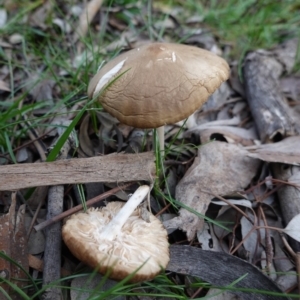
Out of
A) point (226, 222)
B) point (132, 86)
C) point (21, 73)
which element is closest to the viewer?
point (132, 86)

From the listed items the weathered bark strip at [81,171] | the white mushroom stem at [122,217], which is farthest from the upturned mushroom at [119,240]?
the weathered bark strip at [81,171]

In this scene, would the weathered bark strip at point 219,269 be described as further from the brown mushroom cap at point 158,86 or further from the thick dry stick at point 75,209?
the brown mushroom cap at point 158,86

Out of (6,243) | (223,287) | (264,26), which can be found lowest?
(223,287)

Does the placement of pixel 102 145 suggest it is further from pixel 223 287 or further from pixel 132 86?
pixel 223 287

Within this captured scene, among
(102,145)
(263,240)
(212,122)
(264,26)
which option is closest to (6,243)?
(102,145)

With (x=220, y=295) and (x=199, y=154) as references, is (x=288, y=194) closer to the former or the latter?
(x=199, y=154)

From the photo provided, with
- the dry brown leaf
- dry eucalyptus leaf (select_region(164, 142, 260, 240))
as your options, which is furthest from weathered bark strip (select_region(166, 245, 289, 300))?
the dry brown leaf

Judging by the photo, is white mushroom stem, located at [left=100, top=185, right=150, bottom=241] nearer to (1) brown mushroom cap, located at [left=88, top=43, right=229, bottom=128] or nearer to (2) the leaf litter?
(2) the leaf litter

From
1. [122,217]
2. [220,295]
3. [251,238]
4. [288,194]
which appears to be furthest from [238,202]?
[122,217]
